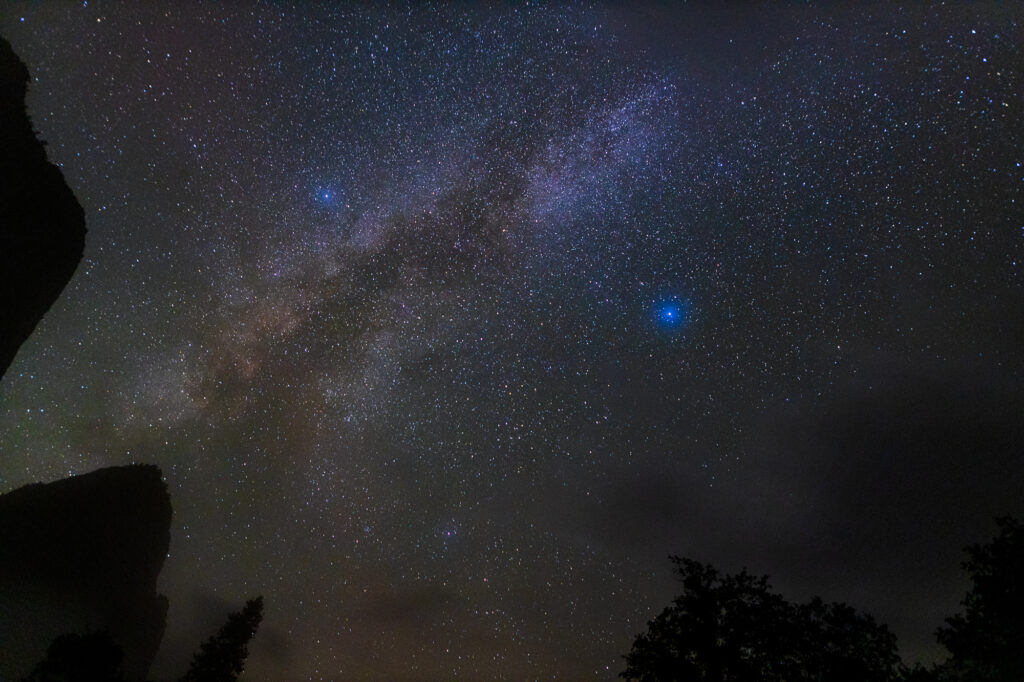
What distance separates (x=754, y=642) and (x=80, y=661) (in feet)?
115

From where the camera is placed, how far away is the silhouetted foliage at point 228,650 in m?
33.7

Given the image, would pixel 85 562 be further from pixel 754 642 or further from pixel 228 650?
pixel 754 642

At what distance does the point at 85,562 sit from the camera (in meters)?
50.2

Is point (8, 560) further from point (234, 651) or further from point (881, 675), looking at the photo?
point (881, 675)

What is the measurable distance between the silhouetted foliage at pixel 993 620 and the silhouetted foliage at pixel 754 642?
2076 millimetres

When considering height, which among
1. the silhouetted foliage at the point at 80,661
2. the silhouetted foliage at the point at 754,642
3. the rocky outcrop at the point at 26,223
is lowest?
the silhouetted foliage at the point at 80,661

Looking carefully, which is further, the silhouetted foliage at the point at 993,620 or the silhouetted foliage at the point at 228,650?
the silhouetted foliage at the point at 228,650

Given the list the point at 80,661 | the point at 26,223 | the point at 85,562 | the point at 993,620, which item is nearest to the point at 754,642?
the point at 993,620

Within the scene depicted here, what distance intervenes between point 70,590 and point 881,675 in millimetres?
66329

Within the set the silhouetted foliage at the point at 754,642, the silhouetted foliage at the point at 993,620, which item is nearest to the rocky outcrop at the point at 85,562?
the silhouetted foliage at the point at 754,642

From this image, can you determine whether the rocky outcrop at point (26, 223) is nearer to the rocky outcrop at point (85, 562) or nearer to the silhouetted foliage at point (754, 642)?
the rocky outcrop at point (85, 562)

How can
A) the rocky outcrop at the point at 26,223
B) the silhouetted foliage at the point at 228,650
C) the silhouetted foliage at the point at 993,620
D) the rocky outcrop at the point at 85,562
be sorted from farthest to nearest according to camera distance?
1. the rocky outcrop at the point at 85,562
2. the silhouetted foliage at the point at 228,650
3. the rocky outcrop at the point at 26,223
4. the silhouetted foliage at the point at 993,620

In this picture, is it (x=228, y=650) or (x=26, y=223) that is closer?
(x=26, y=223)

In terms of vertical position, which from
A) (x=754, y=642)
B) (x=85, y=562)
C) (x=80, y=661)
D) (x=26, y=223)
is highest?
(x=26, y=223)
